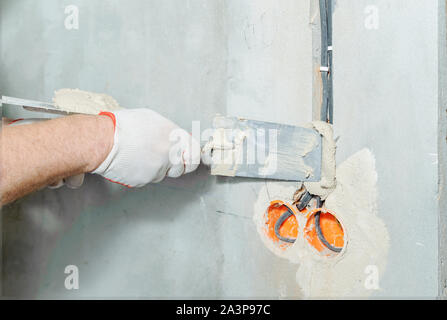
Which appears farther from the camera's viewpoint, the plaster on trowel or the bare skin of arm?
the plaster on trowel

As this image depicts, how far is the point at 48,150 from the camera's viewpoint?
796 millimetres

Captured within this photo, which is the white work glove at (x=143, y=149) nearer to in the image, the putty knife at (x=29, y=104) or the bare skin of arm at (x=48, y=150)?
the bare skin of arm at (x=48, y=150)

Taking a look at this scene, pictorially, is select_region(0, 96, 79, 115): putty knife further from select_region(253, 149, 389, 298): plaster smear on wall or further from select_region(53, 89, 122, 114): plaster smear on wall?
select_region(253, 149, 389, 298): plaster smear on wall

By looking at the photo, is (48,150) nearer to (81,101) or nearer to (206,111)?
(81,101)

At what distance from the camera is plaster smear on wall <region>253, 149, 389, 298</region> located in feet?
3.49

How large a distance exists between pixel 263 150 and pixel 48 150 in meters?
0.58

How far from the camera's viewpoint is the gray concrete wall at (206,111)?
39.1 inches

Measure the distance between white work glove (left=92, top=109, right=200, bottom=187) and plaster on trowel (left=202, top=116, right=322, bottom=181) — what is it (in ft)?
0.25

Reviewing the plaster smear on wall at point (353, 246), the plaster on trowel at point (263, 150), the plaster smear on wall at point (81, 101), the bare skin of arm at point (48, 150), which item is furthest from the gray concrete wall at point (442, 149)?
the plaster smear on wall at point (81, 101)

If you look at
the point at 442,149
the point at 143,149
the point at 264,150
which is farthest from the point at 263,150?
the point at 442,149

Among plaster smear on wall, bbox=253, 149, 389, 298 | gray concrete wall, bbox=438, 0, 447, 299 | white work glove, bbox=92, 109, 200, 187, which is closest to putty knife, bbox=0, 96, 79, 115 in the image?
white work glove, bbox=92, 109, 200, 187

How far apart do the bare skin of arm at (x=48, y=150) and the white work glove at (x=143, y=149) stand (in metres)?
0.03

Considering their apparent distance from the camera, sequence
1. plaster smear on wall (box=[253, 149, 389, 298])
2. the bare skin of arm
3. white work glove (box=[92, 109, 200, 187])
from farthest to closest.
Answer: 1. plaster smear on wall (box=[253, 149, 389, 298])
2. white work glove (box=[92, 109, 200, 187])
3. the bare skin of arm
